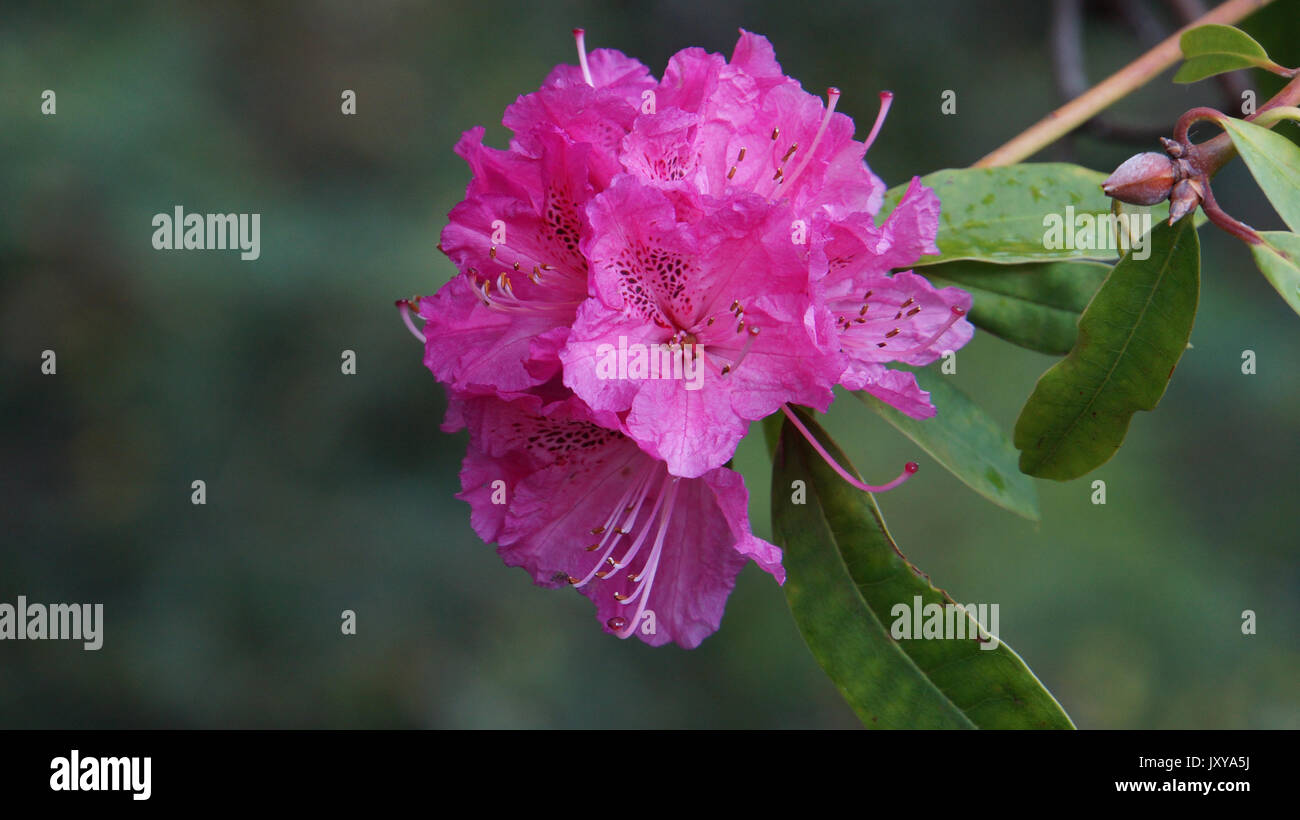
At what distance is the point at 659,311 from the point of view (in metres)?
0.98

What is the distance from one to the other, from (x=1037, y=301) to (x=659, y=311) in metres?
0.42

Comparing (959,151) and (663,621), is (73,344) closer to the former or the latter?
(663,621)

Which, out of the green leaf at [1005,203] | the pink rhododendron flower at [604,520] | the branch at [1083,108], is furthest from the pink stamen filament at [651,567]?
the branch at [1083,108]

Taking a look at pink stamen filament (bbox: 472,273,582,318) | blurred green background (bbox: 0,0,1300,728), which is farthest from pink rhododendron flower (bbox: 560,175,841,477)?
blurred green background (bbox: 0,0,1300,728)

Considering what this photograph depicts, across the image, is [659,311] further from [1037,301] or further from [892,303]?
[1037,301]

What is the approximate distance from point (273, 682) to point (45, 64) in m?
1.55

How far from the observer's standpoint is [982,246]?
1120mm

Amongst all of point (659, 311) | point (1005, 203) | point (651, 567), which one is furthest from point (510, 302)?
point (1005, 203)

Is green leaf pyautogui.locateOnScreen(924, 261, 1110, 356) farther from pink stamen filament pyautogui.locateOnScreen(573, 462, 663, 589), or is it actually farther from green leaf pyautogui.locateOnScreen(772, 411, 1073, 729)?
pink stamen filament pyautogui.locateOnScreen(573, 462, 663, 589)

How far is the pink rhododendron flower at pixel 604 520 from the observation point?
1.04 m

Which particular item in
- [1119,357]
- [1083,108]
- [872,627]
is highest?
[1083,108]

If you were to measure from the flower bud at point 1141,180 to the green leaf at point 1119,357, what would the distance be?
90mm

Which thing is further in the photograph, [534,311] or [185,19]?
[185,19]
